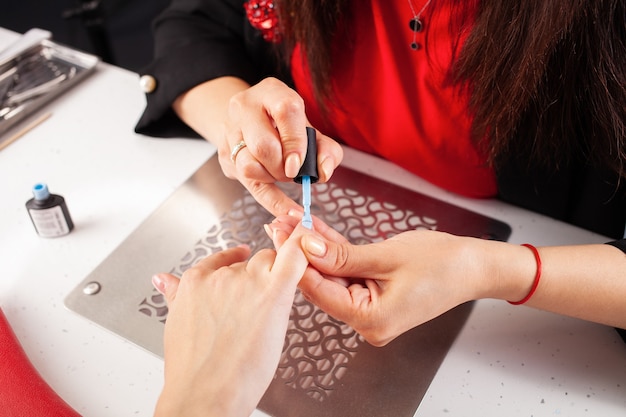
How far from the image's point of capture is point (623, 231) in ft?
2.78

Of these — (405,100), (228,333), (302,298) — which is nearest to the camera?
(228,333)

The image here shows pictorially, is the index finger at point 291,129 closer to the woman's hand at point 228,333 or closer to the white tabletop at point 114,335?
the woman's hand at point 228,333

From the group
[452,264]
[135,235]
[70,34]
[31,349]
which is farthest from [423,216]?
[70,34]

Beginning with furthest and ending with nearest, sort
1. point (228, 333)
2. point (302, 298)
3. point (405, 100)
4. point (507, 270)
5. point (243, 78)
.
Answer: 1. point (243, 78)
2. point (405, 100)
3. point (302, 298)
4. point (507, 270)
5. point (228, 333)

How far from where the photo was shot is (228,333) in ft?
A: 2.02

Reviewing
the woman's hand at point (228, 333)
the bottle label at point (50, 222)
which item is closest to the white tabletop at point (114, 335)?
the bottle label at point (50, 222)

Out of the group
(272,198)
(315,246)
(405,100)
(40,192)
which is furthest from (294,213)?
(40,192)

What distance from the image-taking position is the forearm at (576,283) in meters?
0.72

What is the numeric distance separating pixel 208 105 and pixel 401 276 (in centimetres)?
47

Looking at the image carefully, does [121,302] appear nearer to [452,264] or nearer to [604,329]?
[452,264]

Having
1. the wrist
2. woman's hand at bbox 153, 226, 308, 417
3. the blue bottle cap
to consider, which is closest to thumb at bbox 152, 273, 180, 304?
woman's hand at bbox 153, 226, 308, 417

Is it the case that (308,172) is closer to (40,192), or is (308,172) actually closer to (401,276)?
(401,276)

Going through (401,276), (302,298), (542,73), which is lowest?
(302,298)

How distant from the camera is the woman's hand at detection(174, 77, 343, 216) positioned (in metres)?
0.74
